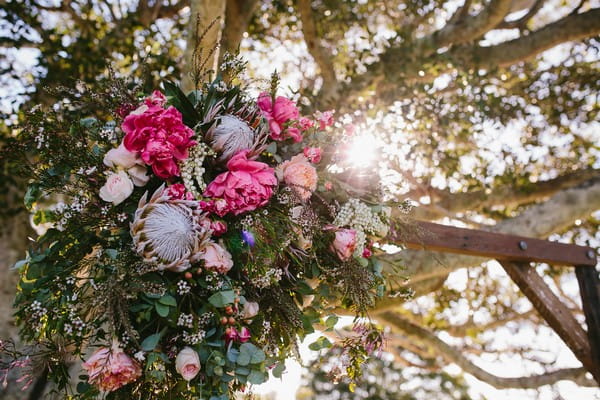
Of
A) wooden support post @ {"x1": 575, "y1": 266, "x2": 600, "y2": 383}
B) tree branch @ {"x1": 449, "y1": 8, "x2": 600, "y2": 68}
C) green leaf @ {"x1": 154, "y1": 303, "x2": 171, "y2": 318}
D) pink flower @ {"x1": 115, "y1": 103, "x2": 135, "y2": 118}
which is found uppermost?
pink flower @ {"x1": 115, "y1": 103, "x2": 135, "y2": 118}

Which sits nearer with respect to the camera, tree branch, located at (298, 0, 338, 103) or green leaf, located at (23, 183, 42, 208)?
green leaf, located at (23, 183, 42, 208)

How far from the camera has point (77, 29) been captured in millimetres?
4641


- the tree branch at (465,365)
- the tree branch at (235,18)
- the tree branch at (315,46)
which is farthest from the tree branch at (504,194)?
the tree branch at (235,18)

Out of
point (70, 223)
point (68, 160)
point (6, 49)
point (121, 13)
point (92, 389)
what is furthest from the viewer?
point (121, 13)

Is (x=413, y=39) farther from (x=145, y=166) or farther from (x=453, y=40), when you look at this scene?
(x=145, y=166)

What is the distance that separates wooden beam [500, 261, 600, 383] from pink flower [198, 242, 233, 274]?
2.39 m

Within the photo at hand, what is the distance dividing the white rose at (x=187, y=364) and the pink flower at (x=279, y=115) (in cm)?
70

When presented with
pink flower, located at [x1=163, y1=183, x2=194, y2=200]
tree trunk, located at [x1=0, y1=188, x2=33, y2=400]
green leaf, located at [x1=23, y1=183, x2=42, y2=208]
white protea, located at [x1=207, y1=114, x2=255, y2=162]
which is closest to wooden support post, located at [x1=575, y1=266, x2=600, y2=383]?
white protea, located at [x1=207, y1=114, x2=255, y2=162]

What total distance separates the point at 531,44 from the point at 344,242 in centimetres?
327

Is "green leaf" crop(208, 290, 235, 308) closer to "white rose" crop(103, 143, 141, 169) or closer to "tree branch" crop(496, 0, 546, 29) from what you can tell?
"white rose" crop(103, 143, 141, 169)

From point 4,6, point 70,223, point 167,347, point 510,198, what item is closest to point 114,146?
point 70,223

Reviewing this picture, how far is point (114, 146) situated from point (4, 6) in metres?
2.87

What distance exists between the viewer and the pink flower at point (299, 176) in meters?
1.48

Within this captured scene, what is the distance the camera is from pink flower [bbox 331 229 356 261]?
1511 mm
